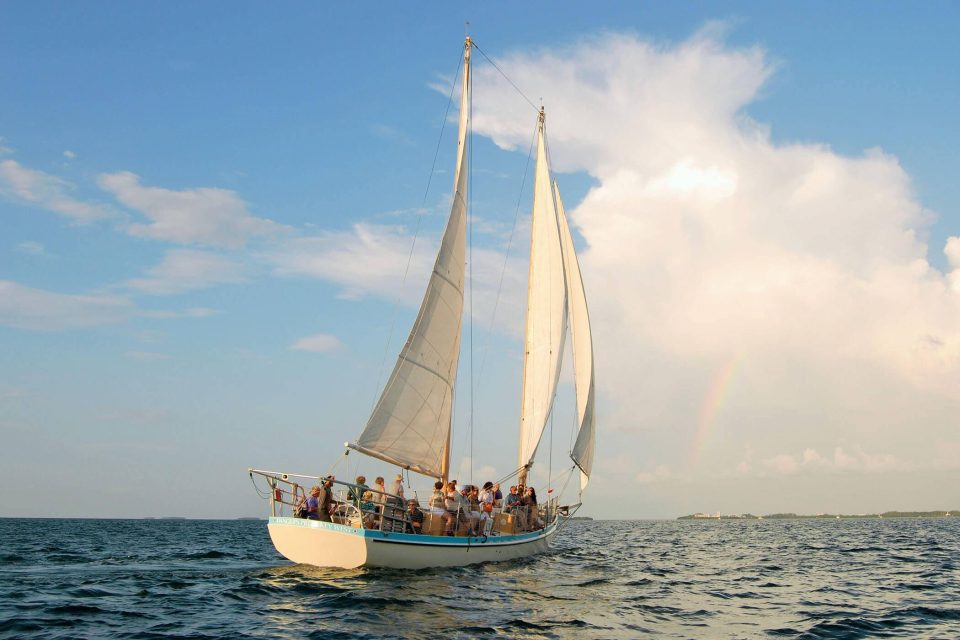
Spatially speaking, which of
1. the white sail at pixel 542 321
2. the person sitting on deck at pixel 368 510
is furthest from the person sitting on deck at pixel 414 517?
the white sail at pixel 542 321

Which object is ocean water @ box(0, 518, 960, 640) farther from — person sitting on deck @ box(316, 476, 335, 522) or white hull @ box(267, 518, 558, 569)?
person sitting on deck @ box(316, 476, 335, 522)

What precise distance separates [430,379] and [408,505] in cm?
428

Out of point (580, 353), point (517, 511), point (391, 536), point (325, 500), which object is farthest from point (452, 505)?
point (580, 353)

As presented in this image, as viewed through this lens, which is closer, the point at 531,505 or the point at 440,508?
the point at 440,508

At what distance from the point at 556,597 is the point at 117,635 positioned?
31.7ft

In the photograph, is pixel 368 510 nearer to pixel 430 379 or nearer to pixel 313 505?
pixel 313 505

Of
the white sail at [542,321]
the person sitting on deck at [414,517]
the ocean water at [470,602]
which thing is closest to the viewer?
the ocean water at [470,602]

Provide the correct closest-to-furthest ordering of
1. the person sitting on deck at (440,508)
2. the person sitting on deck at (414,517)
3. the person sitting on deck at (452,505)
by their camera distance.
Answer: the person sitting on deck at (414,517) < the person sitting on deck at (440,508) < the person sitting on deck at (452,505)

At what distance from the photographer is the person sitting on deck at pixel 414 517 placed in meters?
20.7

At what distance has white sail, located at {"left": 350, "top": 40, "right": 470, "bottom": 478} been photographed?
22.5m

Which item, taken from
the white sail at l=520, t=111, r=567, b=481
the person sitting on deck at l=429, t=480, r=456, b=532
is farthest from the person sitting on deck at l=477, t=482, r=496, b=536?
the white sail at l=520, t=111, r=567, b=481

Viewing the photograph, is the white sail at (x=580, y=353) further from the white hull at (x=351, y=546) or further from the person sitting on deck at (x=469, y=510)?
the white hull at (x=351, y=546)

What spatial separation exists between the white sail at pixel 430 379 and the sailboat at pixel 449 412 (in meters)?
0.04

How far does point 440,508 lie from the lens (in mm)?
21688
